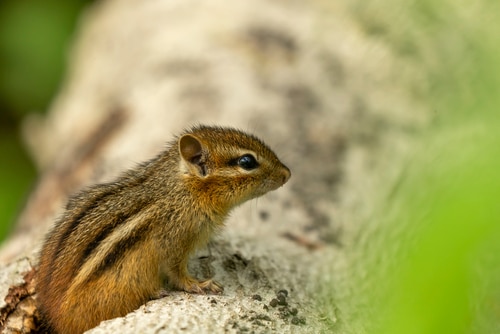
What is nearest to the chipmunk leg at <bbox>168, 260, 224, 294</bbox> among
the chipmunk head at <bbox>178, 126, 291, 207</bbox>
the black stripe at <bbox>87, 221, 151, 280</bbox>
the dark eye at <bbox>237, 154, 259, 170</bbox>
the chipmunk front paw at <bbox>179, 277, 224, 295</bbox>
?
the chipmunk front paw at <bbox>179, 277, 224, 295</bbox>

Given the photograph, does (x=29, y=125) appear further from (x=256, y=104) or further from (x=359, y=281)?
(x=359, y=281)

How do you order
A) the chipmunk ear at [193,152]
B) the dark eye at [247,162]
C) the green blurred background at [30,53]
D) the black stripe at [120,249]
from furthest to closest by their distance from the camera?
the green blurred background at [30,53] < the dark eye at [247,162] < the chipmunk ear at [193,152] < the black stripe at [120,249]

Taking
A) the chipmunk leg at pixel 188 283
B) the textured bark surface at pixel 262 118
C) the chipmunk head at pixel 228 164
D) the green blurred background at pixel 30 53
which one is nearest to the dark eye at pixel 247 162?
the chipmunk head at pixel 228 164

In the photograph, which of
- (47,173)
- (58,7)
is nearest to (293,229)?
(47,173)

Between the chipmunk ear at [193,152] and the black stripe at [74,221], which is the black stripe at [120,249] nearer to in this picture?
the black stripe at [74,221]

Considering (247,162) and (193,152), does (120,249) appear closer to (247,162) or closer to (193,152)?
(193,152)

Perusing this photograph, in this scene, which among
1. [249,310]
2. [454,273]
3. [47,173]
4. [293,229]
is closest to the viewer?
[454,273]
